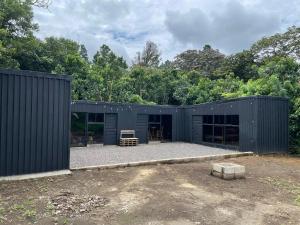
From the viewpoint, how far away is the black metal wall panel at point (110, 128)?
15641 mm

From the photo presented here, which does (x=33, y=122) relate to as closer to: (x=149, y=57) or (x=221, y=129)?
(x=221, y=129)

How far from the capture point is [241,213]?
5.01 metres

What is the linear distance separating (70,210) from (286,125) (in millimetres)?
11465

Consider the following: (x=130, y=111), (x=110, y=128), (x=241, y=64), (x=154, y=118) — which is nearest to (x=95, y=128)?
(x=110, y=128)

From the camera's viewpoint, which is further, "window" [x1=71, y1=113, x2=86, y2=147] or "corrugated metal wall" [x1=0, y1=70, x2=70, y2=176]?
"window" [x1=71, y1=113, x2=86, y2=147]

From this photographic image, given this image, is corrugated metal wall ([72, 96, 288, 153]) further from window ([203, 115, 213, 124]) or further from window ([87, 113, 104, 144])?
window ([87, 113, 104, 144])

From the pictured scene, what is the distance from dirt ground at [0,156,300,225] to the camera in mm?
4695

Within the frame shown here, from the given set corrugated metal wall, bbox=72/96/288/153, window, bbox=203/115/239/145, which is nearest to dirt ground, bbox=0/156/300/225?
corrugated metal wall, bbox=72/96/288/153

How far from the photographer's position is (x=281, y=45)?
27500mm

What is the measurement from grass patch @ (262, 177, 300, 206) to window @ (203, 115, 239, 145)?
6.04m

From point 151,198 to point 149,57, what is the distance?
3253cm

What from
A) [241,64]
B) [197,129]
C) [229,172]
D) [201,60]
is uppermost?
[201,60]

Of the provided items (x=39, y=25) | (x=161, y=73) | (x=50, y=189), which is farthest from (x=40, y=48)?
(x=50, y=189)

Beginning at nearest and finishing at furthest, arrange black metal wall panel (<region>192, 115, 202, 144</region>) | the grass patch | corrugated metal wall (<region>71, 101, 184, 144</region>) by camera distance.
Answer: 1. the grass patch
2. corrugated metal wall (<region>71, 101, 184, 144</region>)
3. black metal wall panel (<region>192, 115, 202, 144</region>)
